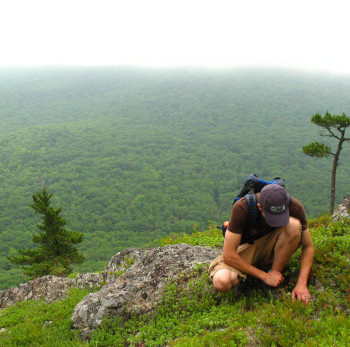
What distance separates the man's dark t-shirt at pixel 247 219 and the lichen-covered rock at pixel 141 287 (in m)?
2.18

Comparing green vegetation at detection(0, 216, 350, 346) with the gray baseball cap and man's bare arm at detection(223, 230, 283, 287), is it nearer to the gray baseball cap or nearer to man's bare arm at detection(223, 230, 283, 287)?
man's bare arm at detection(223, 230, 283, 287)

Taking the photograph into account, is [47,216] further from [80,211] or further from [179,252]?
[80,211]

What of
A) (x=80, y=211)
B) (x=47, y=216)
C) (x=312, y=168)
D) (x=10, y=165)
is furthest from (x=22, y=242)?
(x=312, y=168)

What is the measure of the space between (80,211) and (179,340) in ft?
461

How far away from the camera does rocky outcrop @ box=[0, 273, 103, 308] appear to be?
876 cm

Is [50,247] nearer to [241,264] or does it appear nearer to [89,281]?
[89,281]

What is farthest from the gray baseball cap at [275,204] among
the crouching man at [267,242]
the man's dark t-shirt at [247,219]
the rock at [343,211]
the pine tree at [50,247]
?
the pine tree at [50,247]

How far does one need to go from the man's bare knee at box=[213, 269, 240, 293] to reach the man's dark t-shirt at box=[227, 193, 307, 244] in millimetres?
633

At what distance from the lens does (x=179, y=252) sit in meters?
7.50

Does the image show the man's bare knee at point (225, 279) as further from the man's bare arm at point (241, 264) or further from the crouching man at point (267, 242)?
the man's bare arm at point (241, 264)

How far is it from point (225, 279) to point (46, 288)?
21.1ft

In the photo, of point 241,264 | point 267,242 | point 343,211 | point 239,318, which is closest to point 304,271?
point 267,242

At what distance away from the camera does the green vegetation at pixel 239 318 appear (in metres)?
3.99

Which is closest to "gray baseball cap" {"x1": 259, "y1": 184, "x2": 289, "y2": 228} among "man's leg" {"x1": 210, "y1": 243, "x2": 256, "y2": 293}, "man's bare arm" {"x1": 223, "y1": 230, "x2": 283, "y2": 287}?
"man's bare arm" {"x1": 223, "y1": 230, "x2": 283, "y2": 287}
